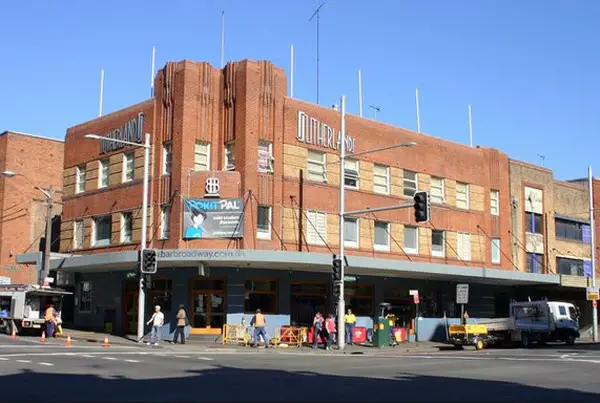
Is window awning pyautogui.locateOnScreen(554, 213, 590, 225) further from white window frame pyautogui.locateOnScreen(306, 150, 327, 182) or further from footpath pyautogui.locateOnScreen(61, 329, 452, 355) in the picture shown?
white window frame pyautogui.locateOnScreen(306, 150, 327, 182)

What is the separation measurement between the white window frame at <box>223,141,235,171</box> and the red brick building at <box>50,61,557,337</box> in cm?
6

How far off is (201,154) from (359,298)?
11006mm

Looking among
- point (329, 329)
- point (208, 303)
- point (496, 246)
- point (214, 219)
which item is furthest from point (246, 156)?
point (496, 246)

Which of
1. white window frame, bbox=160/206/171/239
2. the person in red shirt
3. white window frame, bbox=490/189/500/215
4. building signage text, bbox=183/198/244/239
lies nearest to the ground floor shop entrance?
building signage text, bbox=183/198/244/239

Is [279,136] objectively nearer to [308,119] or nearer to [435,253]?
[308,119]

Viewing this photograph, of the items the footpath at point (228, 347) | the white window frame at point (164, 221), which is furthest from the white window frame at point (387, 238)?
the white window frame at point (164, 221)

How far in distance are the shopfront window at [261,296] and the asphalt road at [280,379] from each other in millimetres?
11315

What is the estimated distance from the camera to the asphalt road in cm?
1370

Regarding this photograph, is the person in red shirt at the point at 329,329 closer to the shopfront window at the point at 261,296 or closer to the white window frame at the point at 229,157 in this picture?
the shopfront window at the point at 261,296

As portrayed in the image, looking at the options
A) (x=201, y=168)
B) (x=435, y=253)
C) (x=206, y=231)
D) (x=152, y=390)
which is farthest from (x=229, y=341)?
(x=152, y=390)

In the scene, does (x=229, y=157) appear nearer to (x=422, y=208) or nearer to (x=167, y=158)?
(x=167, y=158)

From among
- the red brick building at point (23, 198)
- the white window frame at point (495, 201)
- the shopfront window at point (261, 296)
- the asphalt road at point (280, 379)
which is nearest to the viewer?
the asphalt road at point (280, 379)

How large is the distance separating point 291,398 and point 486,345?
83.3 ft

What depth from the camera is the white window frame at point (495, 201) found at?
4644 centimetres
